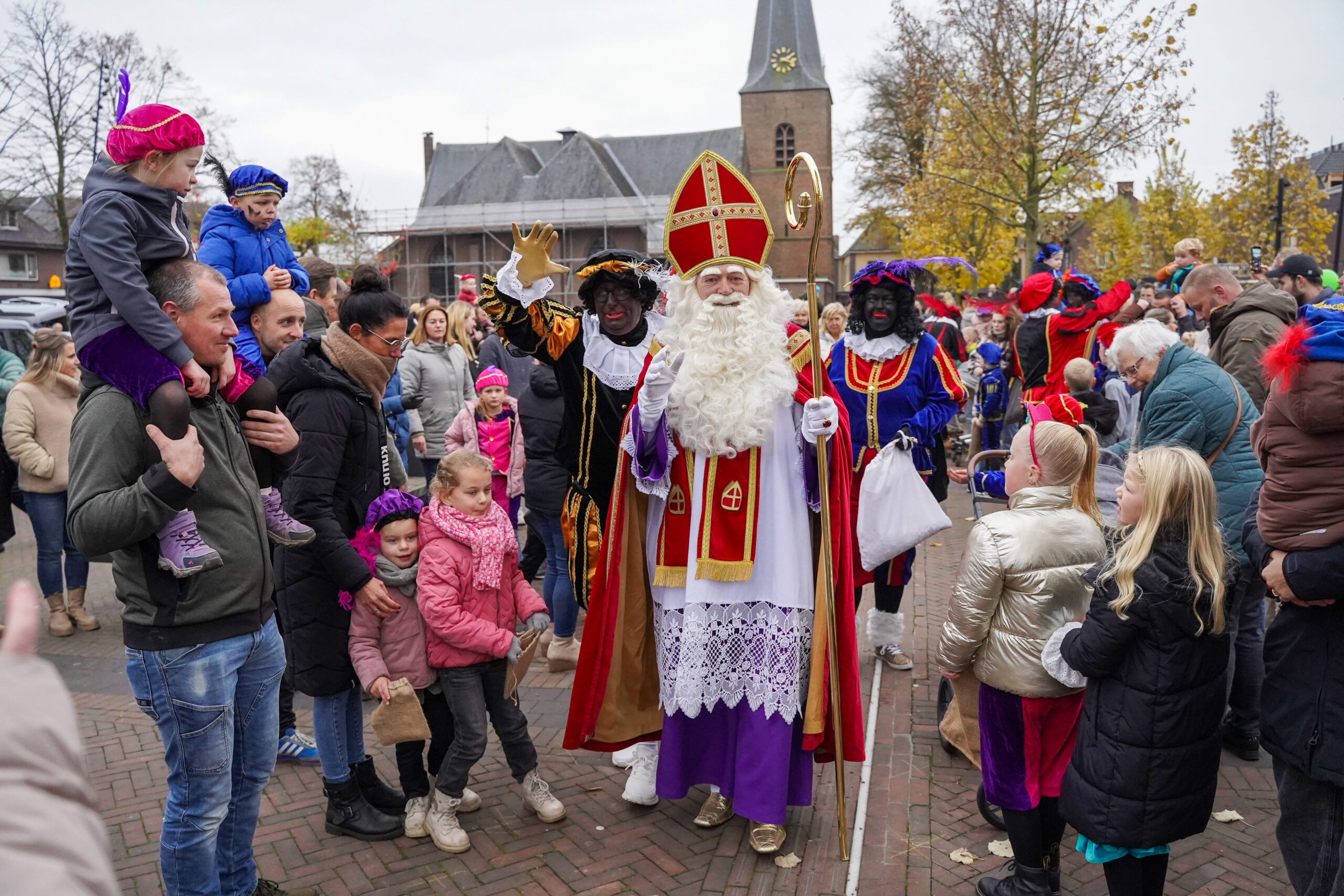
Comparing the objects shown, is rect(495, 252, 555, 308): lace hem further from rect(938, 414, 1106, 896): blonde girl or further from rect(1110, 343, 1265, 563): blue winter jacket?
rect(1110, 343, 1265, 563): blue winter jacket

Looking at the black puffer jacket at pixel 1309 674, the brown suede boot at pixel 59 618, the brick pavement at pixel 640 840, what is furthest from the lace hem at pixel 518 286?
the brown suede boot at pixel 59 618

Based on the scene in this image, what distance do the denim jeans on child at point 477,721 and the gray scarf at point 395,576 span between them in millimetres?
362

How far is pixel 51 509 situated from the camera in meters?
6.54

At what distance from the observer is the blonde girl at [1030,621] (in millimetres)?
3229

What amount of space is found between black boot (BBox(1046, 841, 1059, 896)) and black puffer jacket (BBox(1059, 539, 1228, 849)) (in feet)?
1.75

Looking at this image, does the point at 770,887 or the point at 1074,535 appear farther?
the point at 770,887

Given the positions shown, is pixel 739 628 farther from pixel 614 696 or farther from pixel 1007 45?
pixel 1007 45

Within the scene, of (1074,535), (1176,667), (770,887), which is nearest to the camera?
(1176,667)

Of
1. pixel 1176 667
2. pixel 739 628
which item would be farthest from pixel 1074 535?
pixel 739 628

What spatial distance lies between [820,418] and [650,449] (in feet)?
2.26

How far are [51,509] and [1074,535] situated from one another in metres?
6.56

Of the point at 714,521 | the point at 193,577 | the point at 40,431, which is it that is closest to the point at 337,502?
the point at 193,577

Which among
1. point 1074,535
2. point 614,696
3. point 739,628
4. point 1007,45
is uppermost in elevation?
point 1007,45

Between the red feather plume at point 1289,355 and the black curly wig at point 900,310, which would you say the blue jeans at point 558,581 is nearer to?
the black curly wig at point 900,310
